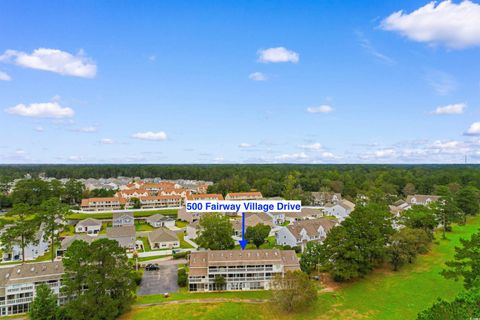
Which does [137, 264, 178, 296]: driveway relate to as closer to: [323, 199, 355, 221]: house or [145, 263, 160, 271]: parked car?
[145, 263, 160, 271]: parked car

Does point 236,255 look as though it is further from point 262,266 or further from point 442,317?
point 442,317

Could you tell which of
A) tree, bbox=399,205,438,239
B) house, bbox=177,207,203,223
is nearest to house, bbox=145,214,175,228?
house, bbox=177,207,203,223

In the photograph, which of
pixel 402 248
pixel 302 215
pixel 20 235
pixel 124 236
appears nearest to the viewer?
pixel 402 248

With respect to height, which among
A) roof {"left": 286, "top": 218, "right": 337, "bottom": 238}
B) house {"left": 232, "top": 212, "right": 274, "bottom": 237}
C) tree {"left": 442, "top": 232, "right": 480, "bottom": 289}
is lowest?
house {"left": 232, "top": 212, "right": 274, "bottom": 237}

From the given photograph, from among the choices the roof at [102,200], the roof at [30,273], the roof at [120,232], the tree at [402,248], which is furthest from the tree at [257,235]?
the roof at [102,200]

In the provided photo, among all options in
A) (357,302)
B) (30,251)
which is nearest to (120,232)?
(30,251)

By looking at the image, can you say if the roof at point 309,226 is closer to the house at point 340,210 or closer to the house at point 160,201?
the house at point 340,210

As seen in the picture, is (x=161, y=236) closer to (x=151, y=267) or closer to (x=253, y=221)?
(x=151, y=267)
